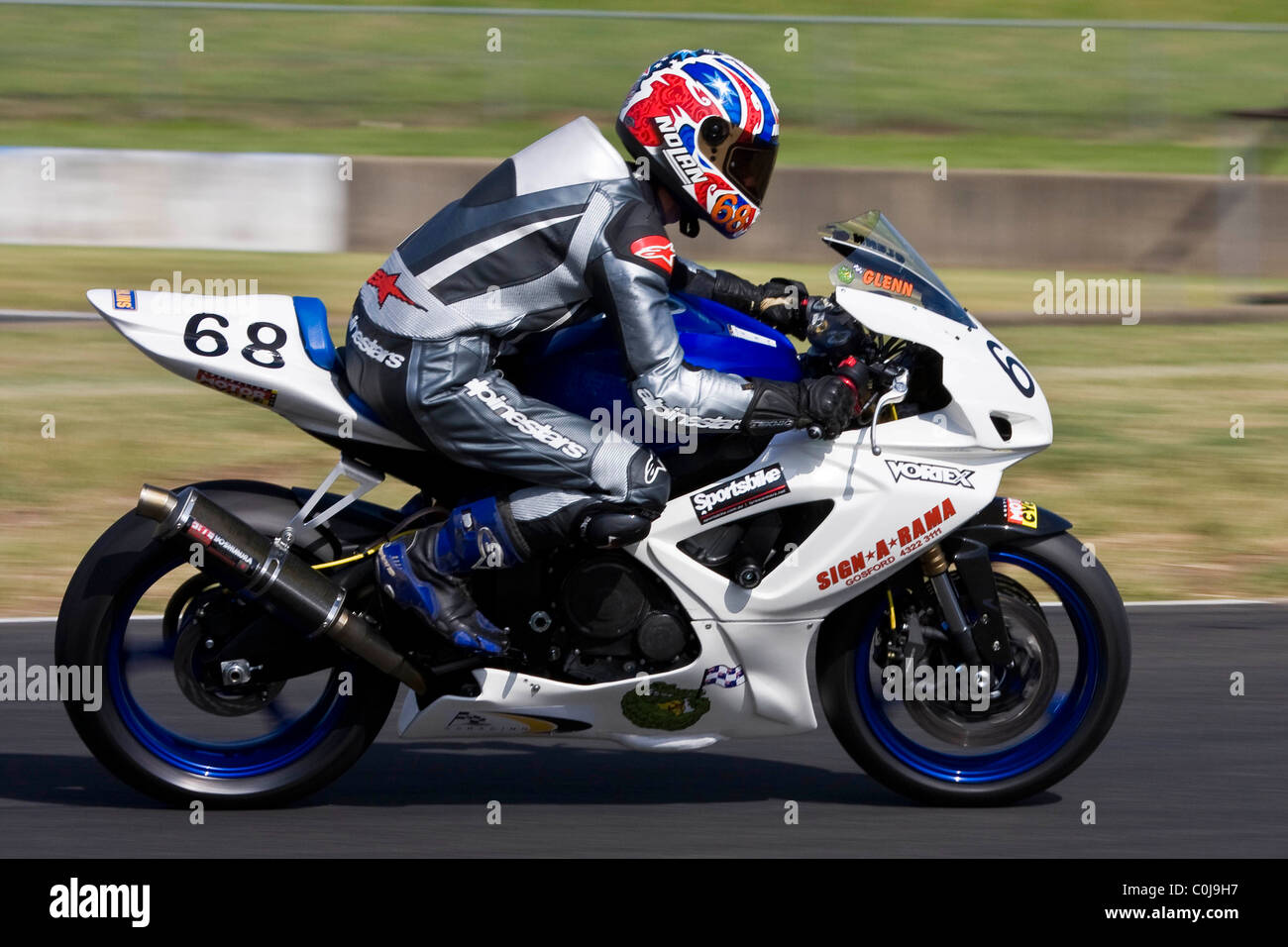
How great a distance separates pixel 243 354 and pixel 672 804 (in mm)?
1635

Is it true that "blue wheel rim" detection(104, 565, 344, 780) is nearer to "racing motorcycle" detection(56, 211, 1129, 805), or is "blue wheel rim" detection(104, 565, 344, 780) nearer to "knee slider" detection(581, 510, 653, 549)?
"racing motorcycle" detection(56, 211, 1129, 805)

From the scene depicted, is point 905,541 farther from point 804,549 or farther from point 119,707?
point 119,707

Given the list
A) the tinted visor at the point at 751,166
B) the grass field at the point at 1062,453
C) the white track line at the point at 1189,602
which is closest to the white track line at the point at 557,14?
the grass field at the point at 1062,453

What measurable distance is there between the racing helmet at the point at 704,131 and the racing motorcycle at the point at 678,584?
0.28 m

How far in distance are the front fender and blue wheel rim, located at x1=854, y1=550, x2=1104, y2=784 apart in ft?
0.19

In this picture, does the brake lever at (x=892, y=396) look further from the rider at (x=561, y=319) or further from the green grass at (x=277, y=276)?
the green grass at (x=277, y=276)

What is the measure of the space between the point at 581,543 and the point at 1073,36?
454 inches

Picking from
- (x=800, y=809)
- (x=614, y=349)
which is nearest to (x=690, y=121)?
(x=614, y=349)

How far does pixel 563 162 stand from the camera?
14.5ft

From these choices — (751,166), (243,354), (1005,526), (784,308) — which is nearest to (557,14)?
(784,308)

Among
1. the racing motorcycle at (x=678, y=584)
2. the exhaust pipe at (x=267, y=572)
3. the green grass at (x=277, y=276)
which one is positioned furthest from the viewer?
the green grass at (x=277, y=276)

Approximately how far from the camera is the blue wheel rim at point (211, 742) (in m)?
4.63

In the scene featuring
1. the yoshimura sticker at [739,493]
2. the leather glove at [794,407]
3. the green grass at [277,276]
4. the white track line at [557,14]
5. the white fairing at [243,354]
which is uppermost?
the white track line at [557,14]

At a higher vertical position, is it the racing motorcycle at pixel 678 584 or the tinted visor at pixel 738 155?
the tinted visor at pixel 738 155
